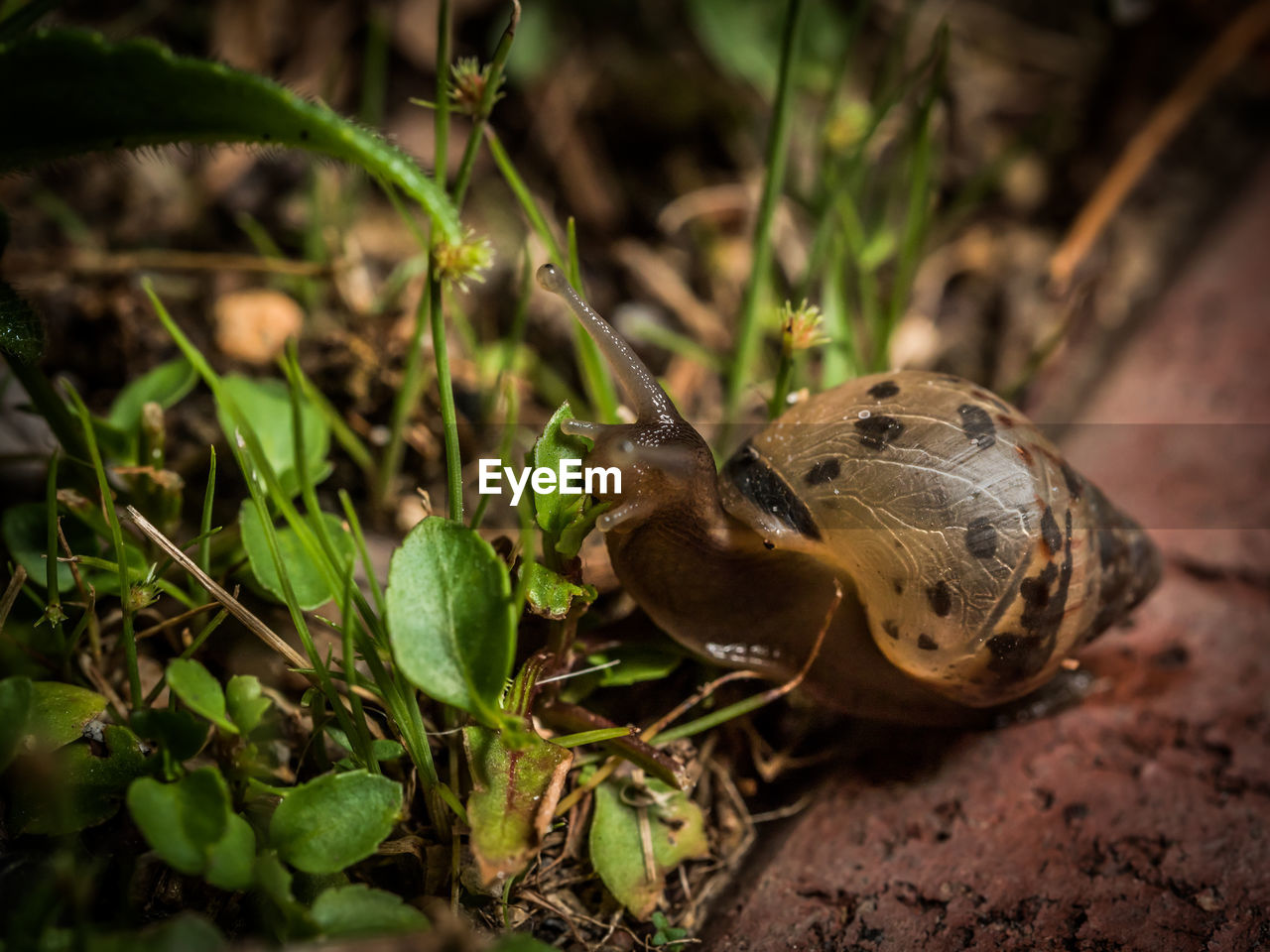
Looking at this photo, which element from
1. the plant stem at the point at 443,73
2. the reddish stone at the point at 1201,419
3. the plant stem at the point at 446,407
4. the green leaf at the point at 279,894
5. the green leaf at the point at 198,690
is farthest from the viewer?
the reddish stone at the point at 1201,419

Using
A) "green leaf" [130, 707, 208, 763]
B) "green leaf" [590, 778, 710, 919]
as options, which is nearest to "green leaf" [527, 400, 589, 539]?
"green leaf" [590, 778, 710, 919]

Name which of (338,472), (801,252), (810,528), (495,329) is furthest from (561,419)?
(801,252)

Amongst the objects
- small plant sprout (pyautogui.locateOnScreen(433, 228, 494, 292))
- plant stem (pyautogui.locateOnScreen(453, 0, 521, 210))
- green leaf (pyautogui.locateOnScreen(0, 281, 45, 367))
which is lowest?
green leaf (pyautogui.locateOnScreen(0, 281, 45, 367))

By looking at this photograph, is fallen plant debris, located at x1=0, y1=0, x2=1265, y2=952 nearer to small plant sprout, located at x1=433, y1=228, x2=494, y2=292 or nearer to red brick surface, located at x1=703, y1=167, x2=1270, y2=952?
small plant sprout, located at x1=433, y1=228, x2=494, y2=292

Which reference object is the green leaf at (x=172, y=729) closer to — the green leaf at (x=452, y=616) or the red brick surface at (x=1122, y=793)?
the green leaf at (x=452, y=616)

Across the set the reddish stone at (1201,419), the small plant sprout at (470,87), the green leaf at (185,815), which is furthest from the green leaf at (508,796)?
the reddish stone at (1201,419)
